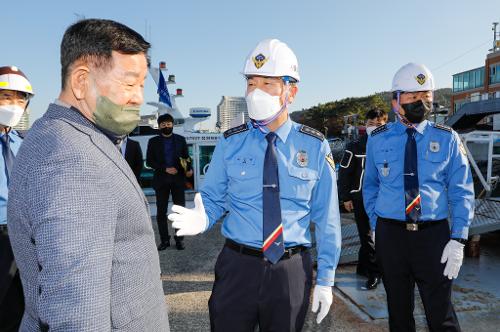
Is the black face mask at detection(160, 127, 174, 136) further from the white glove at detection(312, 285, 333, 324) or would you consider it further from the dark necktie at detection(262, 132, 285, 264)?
the white glove at detection(312, 285, 333, 324)

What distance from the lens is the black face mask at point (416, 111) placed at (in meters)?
2.84

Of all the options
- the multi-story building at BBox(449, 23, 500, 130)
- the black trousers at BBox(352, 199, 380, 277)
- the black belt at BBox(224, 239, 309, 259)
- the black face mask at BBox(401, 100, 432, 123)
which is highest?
the multi-story building at BBox(449, 23, 500, 130)

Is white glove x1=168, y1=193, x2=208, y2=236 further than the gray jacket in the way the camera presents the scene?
Yes

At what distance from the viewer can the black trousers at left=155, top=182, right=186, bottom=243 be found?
19.0ft

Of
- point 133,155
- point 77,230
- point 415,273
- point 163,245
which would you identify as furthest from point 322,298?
point 163,245

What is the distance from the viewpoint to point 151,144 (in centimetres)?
592

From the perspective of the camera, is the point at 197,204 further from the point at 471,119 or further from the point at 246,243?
the point at 471,119

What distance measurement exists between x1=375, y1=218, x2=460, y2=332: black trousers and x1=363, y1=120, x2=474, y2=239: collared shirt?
0.38ft

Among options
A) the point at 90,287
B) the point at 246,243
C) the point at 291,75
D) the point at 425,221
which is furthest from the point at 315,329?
the point at 90,287

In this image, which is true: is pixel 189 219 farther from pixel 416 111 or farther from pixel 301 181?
pixel 416 111

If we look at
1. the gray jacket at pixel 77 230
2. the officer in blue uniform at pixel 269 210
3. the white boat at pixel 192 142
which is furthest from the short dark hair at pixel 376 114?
the white boat at pixel 192 142

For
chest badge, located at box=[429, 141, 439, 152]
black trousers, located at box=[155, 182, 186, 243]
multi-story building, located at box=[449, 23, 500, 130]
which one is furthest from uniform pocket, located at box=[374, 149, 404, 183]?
multi-story building, located at box=[449, 23, 500, 130]

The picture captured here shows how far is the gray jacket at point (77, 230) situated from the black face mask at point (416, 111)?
7.66ft

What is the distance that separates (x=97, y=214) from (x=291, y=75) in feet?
4.99
